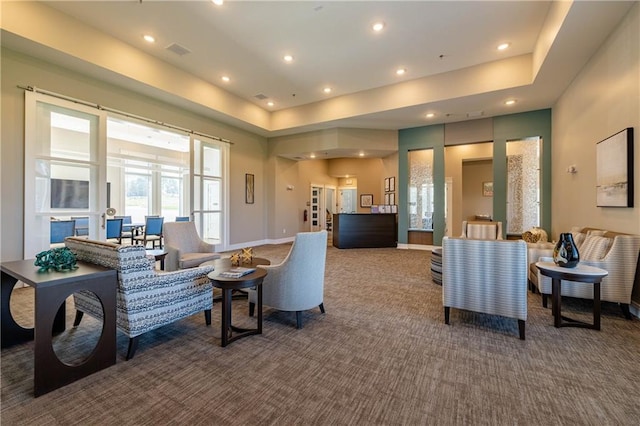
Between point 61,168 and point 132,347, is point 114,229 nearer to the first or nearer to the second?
point 61,168

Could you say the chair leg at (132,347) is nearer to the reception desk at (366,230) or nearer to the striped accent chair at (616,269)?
the striped accent chair at (616,269)

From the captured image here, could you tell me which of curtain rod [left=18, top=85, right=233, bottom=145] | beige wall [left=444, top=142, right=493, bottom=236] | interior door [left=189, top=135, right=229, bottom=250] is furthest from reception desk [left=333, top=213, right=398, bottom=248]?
curtain rod [left=18, top=85, right=233, bottom=145]

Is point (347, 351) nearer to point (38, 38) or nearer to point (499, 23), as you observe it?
point (499, 23)

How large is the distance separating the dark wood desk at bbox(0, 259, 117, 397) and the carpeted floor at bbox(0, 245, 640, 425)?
0.08 metres

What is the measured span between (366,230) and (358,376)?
20.7 ft

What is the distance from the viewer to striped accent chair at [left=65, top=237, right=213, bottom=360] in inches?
83.4

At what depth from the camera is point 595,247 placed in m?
3.21

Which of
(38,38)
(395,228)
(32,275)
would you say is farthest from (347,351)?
(395,228)

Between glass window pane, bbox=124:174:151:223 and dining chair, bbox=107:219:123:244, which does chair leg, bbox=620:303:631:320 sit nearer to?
dining chair, bbox=107:219:123:244

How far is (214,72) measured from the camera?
5648 mm

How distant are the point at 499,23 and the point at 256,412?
559 cm

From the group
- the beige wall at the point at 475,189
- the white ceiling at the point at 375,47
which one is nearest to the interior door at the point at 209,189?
the white ceiling at the point at 375,47

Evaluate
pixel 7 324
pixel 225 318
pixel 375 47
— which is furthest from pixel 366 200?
pixel 7 324

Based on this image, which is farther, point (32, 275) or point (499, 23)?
point (499, 23)
